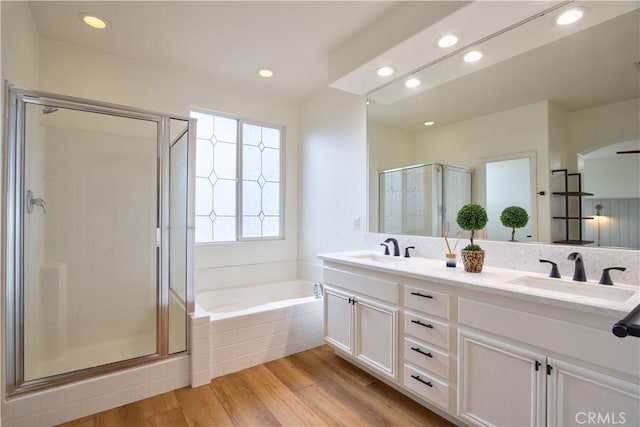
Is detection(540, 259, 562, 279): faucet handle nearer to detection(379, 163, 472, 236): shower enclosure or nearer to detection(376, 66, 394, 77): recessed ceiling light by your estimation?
detection(379, 163, 472, 236): shower enclosure

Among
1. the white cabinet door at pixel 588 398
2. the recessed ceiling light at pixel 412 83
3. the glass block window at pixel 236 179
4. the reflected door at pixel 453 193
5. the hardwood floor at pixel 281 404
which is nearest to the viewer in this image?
the white cabinet door at pixel 588 398

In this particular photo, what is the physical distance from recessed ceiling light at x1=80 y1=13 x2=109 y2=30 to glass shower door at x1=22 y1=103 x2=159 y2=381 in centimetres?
66

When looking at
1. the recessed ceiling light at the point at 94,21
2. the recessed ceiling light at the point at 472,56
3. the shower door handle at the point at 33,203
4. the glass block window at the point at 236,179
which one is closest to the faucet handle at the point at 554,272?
the recessed ceiling light at the point at 472,56

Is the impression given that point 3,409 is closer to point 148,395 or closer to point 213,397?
point 148,395

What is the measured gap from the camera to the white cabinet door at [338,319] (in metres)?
2.26

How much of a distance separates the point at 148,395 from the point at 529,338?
230 cm

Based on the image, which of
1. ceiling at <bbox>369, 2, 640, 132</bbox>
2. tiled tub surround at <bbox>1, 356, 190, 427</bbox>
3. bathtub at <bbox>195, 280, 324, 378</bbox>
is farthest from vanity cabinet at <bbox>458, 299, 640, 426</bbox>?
tiled tub surround at <bbox>1, 356, 190, 427</bbox>

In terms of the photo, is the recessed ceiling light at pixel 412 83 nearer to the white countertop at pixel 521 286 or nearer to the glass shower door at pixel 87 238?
the white countertop at pixel 521 286

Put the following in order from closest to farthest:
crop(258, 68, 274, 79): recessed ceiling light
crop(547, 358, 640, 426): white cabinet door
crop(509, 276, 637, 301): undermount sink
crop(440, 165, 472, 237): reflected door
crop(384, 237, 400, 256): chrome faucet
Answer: crop(547, 358, 640, 426): white cabinet door, crop(509, 276, 637, 301): undermount sink, crop(440, 165, 472, 237): reflected door, crop(384, 237, 400, 256): chrome faucet, crop(258, 68, 274, 79): recessed ceiling light

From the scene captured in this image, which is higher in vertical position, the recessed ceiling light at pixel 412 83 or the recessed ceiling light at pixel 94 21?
the recessed ceiling light at pixel 94 21

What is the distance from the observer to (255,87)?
330cm

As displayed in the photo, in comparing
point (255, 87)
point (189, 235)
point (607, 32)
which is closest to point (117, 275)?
point (189, 235)

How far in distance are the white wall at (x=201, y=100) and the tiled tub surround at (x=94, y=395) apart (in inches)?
42.0

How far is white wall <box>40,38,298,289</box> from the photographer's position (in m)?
2.47
